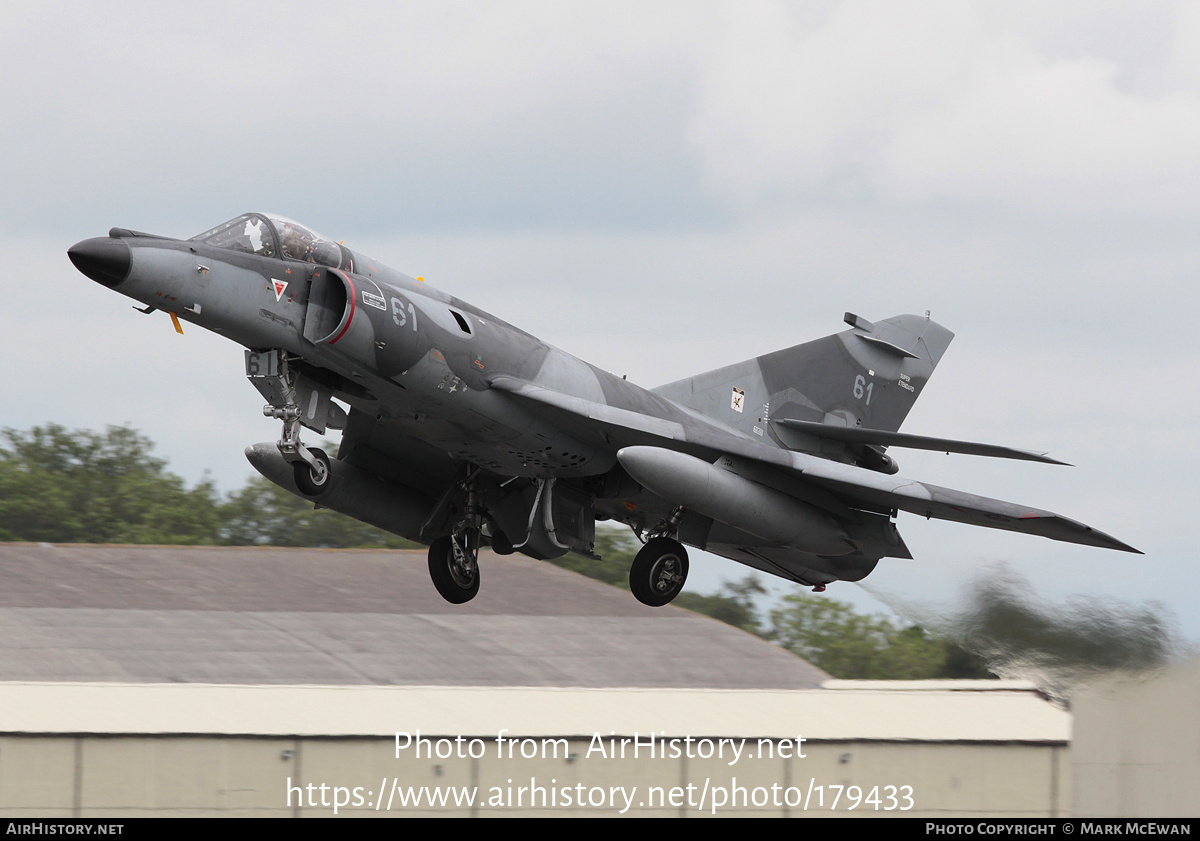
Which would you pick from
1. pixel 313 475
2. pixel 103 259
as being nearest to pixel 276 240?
pixel 103 259

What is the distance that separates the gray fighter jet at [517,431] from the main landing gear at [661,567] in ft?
0.08

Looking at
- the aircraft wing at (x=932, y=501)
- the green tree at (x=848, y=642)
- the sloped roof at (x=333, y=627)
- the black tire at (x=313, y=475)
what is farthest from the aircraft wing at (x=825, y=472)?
the green tree at (x=848, y=642)

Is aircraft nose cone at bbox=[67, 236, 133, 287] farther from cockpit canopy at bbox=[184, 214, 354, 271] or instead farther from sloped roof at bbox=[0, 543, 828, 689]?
sloped roof at bbox=[0, 543, 828, 689]

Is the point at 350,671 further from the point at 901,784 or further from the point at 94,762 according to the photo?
the point at 901,784

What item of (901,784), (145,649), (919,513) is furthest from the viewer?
(145,649)

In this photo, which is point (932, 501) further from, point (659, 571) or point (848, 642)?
point (848, 642)

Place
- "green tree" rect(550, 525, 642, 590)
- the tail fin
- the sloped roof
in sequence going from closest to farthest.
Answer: the tail fin, the sloped roof, "green tree" rect(550, 525, 642, 590)

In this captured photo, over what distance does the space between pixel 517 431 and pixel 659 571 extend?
2.73 m

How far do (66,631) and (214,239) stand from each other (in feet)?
49.6

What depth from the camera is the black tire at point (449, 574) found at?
53.8ft

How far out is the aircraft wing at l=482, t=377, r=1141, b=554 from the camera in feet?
47.3

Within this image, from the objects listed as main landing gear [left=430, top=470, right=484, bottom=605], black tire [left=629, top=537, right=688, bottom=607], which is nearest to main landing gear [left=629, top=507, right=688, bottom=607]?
black tire [left=629, top=537, right=688, bottom=607]
